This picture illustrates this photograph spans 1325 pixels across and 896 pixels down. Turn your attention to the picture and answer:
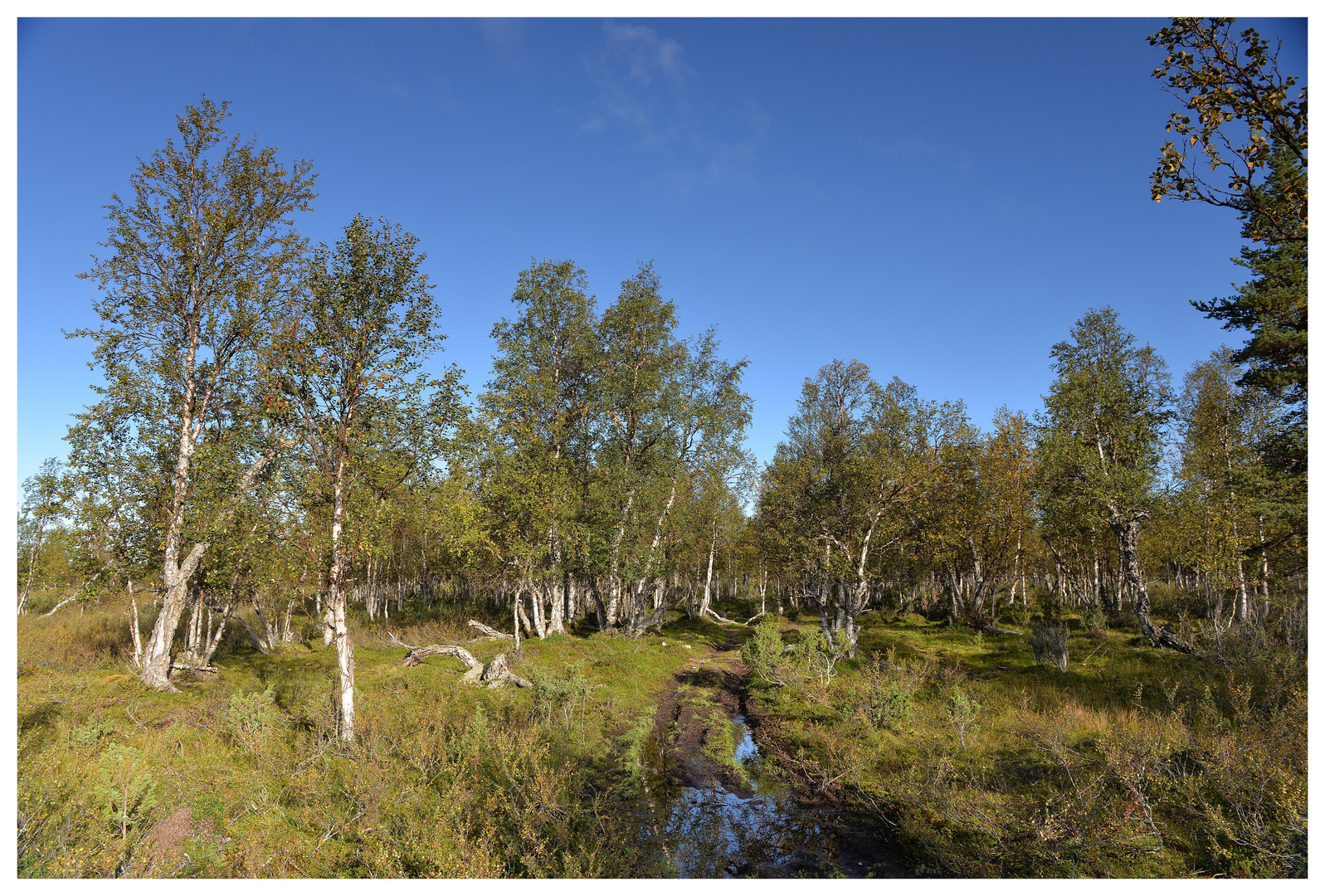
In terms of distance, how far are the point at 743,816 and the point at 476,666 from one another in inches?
408

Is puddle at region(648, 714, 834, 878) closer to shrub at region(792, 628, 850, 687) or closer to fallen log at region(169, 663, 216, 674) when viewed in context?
shrub at region(792, 628, 850, 687)

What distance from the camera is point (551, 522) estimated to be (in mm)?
22203

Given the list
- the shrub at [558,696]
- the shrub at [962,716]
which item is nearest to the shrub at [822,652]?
the shrub at [962,716]

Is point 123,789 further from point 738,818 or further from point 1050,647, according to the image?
point 1050,647

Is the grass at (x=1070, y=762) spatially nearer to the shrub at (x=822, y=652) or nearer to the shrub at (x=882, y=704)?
the shrub at (x=882, y=704)

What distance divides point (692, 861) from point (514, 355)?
67.5 ft

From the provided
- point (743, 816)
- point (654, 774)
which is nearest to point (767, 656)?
point (654, 774)

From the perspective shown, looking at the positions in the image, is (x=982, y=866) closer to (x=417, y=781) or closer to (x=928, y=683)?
(x=417, y=781)

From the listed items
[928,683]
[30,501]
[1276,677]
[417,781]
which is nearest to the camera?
[417,781]

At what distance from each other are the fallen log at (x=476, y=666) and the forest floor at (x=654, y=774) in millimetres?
574

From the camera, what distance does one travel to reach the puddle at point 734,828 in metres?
7.96

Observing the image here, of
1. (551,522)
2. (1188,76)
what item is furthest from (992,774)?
(551,522)

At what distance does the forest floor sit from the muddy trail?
0.19 ft

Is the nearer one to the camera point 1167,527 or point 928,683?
point 928,683
